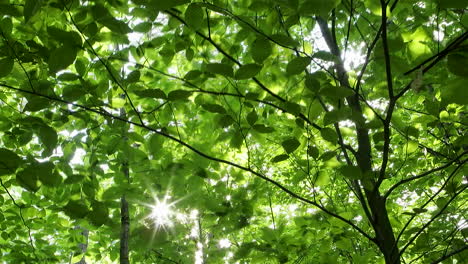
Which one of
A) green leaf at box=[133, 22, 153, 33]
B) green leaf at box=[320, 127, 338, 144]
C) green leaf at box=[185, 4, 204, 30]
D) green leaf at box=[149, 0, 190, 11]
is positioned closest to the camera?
green leaf at box=[149, 0, 190, 11]

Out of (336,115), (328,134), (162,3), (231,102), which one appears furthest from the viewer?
(231,102)

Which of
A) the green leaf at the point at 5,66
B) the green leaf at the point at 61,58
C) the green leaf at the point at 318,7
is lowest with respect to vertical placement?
the green leaf at the point at 318,7

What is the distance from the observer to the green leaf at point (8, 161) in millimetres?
1018

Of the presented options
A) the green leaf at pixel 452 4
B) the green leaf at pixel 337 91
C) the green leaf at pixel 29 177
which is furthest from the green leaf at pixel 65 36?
the green leaf at pixel 452 4

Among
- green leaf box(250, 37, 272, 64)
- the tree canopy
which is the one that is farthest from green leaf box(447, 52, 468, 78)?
green leaf box(250, 37, 272, 64)

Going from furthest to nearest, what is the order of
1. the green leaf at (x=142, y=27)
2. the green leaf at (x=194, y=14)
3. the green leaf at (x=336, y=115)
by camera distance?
1. the green leaf at (x=142, y=27)
2. the green leaf at (x=336, y=115)
3. the green leaf at (x=194, y=14)

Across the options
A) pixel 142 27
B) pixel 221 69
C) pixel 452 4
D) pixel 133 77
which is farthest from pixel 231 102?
pixel 452 4

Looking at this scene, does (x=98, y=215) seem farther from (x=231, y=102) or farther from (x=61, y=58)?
(x=231, y=102)

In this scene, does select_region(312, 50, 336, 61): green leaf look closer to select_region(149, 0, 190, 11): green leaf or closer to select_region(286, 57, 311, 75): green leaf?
select_region(286, 57, 311, 75): green leaf

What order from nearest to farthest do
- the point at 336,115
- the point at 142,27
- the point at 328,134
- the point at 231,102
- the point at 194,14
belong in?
the point at 194,14
the point at 336,115
the point at 328,134
the point at 142,27
the point at 231,102

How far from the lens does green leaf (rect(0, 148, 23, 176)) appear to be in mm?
1018

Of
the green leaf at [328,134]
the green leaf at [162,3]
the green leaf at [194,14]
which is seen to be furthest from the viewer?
the green leaf at [328,134]

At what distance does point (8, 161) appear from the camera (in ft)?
3.37

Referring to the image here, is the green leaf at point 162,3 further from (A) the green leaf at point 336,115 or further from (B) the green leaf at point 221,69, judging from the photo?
(A) the green leaf at point 336,115
